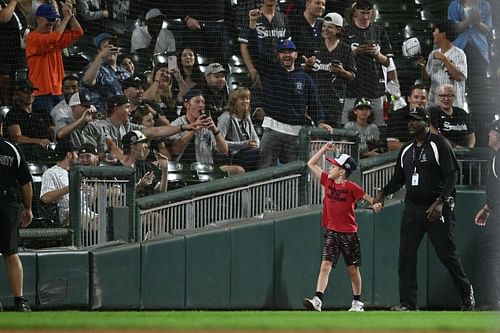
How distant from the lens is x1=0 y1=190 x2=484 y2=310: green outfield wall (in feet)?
33.9

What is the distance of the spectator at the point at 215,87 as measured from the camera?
12203 millimetres

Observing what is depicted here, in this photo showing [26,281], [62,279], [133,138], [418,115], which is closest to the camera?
[26,281]

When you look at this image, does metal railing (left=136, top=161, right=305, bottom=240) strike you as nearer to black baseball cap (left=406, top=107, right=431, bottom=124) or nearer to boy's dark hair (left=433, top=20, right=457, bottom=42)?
black baseball cap (left=406, top=107, right=431, bottom=124)

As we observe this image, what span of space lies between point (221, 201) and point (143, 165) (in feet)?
3.00

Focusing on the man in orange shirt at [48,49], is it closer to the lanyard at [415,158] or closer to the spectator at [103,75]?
the spectator at [103,75]

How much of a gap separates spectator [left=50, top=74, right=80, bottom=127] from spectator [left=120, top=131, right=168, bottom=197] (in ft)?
2.45

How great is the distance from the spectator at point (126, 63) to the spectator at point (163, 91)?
310 mm

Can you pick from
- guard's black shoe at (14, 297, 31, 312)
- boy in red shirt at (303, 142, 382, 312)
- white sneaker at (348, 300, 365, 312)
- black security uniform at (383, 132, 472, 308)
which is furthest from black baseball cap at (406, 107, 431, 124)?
guard's black shoe at (14, 297, 31, 312)

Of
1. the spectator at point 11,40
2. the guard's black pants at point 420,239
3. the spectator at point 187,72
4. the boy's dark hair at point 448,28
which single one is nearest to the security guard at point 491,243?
the guard's black pants at point 420,239

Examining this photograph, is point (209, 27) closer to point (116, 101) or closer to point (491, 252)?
point (116, 101)

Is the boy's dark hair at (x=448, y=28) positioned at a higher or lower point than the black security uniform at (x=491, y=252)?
higher

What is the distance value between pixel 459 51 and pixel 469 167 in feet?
5.42

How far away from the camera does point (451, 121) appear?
41.3 ft

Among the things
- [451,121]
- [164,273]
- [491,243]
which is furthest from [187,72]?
[491,243]
